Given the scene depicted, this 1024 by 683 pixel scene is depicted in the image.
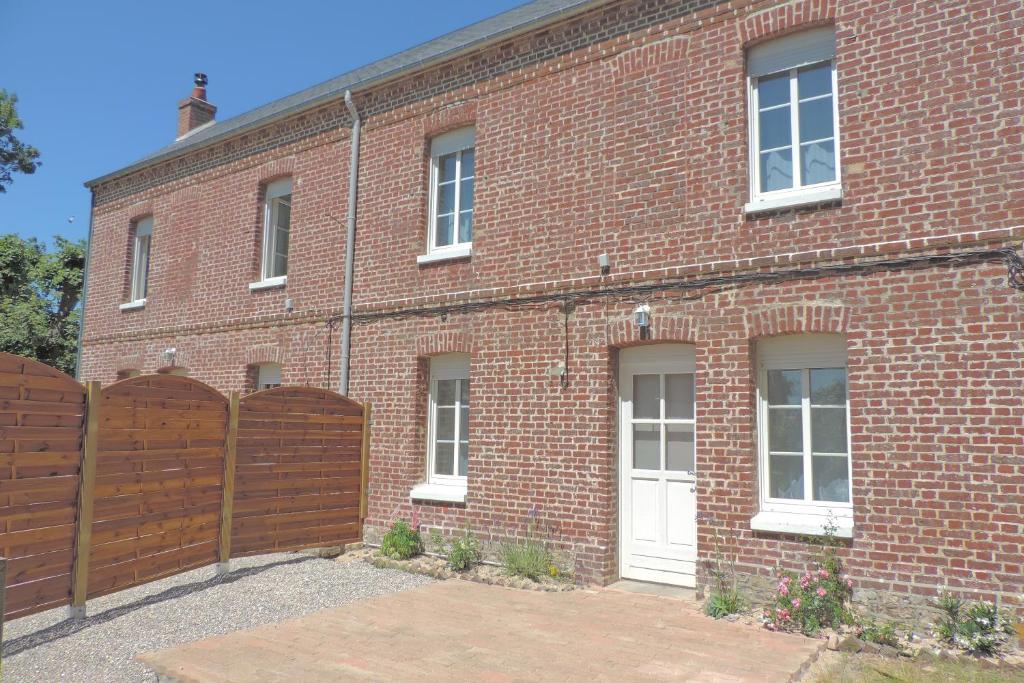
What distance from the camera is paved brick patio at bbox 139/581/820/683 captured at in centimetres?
532

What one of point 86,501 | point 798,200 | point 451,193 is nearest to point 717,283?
point 798,200

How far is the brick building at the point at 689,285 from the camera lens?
6.32 metres

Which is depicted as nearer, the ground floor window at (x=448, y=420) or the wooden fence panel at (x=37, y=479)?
the wooden fence panel at (x=37, y=479)

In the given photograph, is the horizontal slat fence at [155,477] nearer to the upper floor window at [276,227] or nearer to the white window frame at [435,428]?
the white window frame at [435,428]

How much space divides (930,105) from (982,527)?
11.8ft

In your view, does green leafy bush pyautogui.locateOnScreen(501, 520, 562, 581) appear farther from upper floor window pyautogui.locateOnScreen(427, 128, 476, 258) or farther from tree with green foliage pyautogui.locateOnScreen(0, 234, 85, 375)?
tree with green foliage pyautogui.locateOnScreen(0, 234, 85, 375)

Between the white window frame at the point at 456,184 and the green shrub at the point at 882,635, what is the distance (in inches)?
234

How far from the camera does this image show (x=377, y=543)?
995cm

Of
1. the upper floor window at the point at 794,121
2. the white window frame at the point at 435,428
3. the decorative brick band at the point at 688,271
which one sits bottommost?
the white window frame at the point at 435,428

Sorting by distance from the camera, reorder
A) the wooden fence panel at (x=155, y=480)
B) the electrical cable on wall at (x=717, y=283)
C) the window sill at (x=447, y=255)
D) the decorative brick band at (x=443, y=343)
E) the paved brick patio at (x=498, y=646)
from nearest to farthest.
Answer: the paved brick patio at (x=498, y=646)
the electrical cable on wall at (x=717, y=283)
the wooden fence panel at (x=155, y=480)
the decorative brick band at (x=443, y=343)
the window sill at (x=447, y=255)

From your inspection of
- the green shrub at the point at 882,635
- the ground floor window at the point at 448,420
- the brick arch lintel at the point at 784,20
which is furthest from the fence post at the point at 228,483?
the brick arch lintel at the point at 784,20

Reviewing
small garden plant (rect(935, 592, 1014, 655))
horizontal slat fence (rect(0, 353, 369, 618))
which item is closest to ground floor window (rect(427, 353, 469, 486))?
horizontal slat fence (rect(0, 353, 369, 618))

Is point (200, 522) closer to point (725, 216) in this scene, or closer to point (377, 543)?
point (377, 543)

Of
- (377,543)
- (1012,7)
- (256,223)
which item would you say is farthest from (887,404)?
(256,223)
